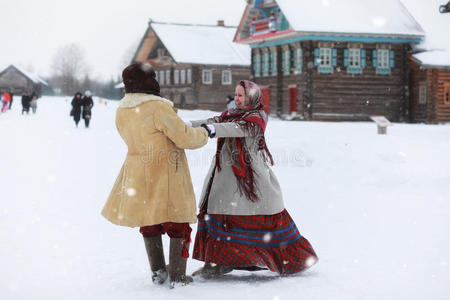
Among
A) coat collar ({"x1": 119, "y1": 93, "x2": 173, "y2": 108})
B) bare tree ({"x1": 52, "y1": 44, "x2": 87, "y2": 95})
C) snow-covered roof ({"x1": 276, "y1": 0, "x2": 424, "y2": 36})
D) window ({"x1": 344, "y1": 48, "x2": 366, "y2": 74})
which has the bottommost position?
bare tree ({"x1": 52, "y1": 44, "x2": 87, "y2": 95})

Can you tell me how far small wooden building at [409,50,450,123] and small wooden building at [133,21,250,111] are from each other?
14992 mm

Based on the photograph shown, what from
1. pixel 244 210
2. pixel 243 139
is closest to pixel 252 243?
pixel 244 210

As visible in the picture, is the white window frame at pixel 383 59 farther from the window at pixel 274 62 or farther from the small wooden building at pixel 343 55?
the window at pixel 274 62

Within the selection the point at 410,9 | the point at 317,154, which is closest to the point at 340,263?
the point at 317,154

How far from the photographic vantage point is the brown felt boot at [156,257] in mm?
4523

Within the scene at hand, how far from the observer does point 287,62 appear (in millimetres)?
28297

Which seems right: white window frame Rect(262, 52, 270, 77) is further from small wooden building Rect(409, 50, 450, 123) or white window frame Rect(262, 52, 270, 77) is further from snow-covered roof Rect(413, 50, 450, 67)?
snow-covered roof Rect(413, 50, 450, 67)

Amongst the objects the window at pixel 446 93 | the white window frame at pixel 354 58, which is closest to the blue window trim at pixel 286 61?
the white window frame at pixel 354 58

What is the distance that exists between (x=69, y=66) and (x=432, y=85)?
9985 centimetres

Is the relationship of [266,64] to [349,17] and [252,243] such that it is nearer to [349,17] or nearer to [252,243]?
[349,17]

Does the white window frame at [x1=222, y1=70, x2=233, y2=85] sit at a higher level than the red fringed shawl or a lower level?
lower

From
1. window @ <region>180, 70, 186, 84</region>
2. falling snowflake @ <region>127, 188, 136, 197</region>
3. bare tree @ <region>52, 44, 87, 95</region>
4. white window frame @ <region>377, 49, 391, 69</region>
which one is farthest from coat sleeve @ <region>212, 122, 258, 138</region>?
bare tree @ <region>52, 44, 87, 95</region>

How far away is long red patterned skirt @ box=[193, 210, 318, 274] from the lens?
4.71 meters

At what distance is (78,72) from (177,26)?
3117 inches
